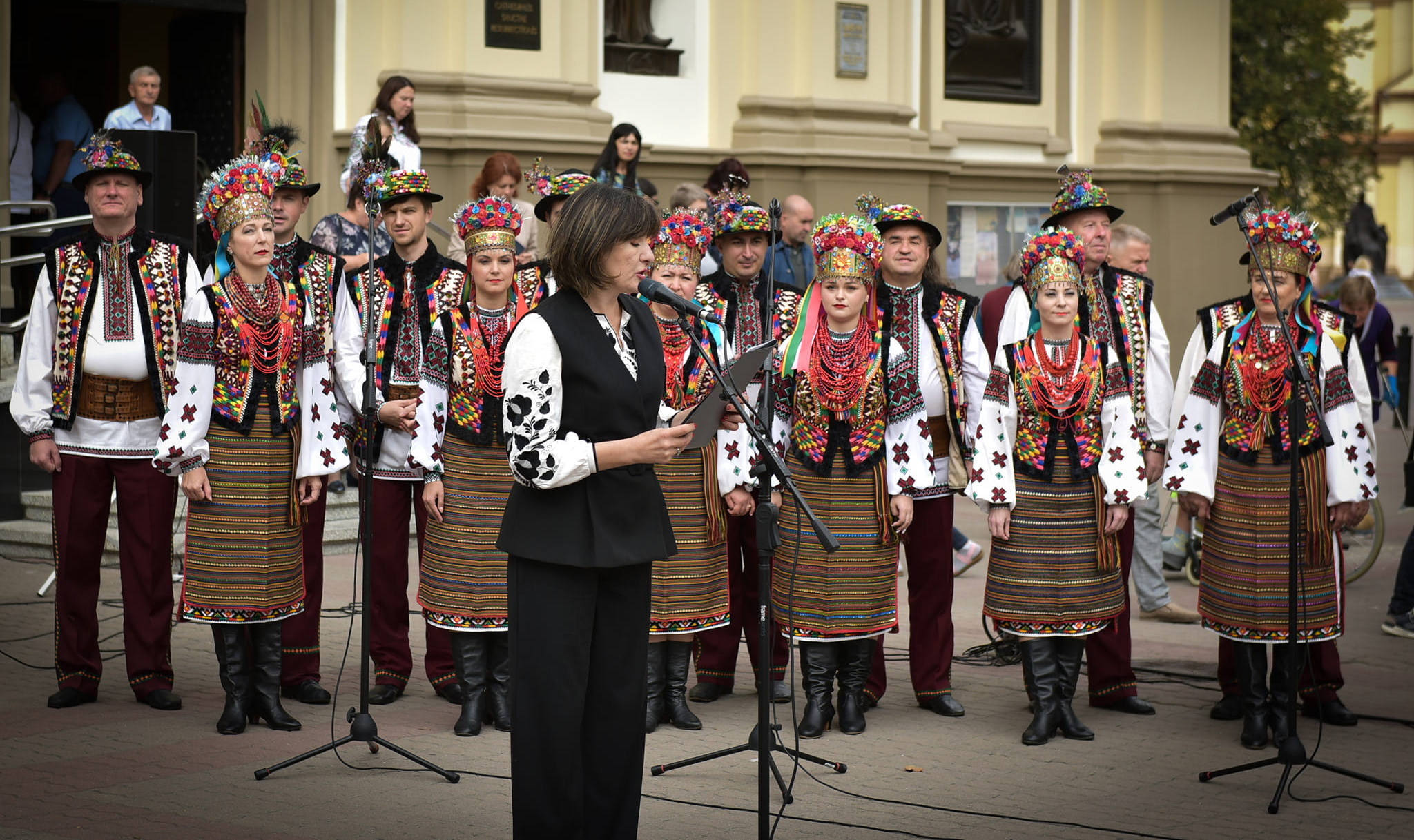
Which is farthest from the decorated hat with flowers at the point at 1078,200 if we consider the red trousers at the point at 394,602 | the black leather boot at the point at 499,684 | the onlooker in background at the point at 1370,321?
the onlooker in background at the point at 1370,321

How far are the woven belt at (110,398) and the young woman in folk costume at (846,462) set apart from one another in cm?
278

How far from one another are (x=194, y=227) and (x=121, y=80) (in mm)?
7063

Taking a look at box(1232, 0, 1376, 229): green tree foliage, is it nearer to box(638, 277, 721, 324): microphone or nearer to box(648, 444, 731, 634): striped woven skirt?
box(648, 444, 731, 634): striped woven skirt

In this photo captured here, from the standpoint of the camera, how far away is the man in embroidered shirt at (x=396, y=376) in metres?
7.27

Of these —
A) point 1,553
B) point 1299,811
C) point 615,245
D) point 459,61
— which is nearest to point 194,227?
point 1,553

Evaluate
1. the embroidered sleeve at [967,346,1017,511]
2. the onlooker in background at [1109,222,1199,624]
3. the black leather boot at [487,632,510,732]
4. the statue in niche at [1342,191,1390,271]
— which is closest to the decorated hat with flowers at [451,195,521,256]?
the black leather boot at [487,632,510,732]

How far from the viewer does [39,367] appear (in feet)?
23.6

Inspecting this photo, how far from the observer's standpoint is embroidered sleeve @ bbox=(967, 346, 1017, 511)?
6844mm

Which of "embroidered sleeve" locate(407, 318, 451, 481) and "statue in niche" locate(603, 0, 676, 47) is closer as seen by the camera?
"embroidered sleeve" locate(407, 318, 451, 481)

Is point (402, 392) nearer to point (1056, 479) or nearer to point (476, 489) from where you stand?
point (476, 489)

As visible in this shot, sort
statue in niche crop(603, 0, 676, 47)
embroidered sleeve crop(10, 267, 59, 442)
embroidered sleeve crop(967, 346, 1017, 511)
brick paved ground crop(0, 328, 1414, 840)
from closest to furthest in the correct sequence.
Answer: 1. brick paved ground crop(0, 328, 1414, 840)
2. embroidered sleeve crop(967, 346, 1017, 511)
3. embroidered sleeve crop(10, 267, 59, 442)
4. statue in niche crop(603, 0, 676, 47)

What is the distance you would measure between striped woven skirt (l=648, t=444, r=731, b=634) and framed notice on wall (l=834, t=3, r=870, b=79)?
911 cm

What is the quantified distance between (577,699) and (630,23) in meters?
11.1

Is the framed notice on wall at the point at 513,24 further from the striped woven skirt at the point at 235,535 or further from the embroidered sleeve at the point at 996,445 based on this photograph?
the embroidered sleeve at the point at 996,445
